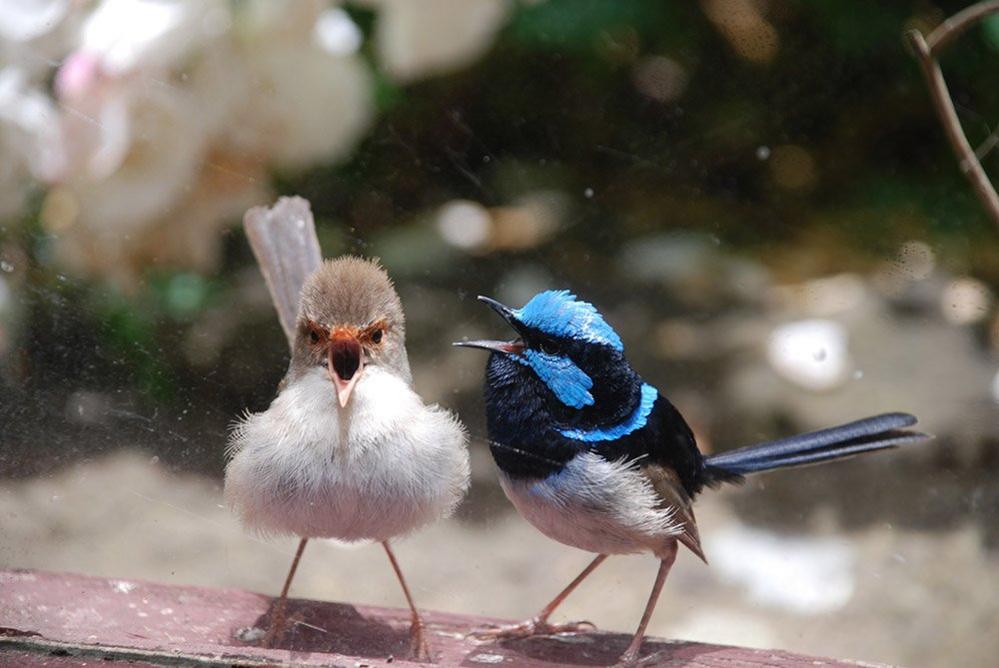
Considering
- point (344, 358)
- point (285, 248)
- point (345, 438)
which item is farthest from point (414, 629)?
point (285, 248)

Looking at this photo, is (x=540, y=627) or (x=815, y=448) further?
(x=815, y=448)

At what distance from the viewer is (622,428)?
238 centimetres

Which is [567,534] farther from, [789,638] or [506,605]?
[789,638]

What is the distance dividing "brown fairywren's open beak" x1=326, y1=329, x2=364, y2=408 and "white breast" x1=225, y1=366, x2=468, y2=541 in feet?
0.11

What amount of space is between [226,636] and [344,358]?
576 millimetres

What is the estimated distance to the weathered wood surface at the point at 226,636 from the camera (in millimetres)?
2039

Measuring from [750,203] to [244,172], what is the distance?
1647 millimetres

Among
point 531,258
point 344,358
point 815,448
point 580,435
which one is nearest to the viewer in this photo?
point 344,358

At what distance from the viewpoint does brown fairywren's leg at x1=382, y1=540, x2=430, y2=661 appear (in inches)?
95.2

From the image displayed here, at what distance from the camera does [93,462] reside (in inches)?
97.0

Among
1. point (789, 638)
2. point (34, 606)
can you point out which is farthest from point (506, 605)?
point (34, 606)

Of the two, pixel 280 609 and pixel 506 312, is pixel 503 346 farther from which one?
pixel 280 609

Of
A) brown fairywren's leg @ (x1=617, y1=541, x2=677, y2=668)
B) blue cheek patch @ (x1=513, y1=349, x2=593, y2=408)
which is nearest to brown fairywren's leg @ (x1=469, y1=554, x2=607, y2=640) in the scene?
brown fairywren's leg @ (x1=617, y1=541, x2=677, y2=668)

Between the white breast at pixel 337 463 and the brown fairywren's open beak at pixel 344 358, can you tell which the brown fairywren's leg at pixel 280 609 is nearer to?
the white breast at pixel 337 463
